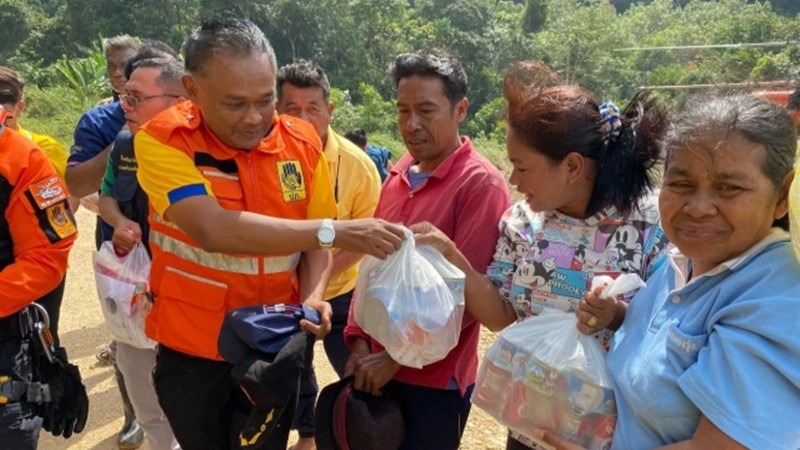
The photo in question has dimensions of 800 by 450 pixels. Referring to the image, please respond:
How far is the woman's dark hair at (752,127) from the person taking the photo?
1.48m

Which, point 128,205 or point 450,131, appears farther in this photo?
point 128,205

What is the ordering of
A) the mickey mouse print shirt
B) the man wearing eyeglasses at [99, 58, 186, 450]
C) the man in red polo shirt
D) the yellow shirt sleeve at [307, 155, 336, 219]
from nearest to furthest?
the mickey mouse print shirt < the man in red polo shirt < the yellow shirt sleeve at [307, 155, 336, 219] < the man wearing eyeglasses at [99, 58, 186, 450]

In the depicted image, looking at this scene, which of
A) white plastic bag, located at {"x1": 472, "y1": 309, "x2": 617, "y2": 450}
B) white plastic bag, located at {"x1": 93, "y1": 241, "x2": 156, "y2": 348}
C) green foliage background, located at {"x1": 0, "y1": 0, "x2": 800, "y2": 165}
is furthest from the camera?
green foliage background, located at {"x1": 0, "y1": 0, "x2": 800, "y2": 165}

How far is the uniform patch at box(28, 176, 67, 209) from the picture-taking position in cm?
263

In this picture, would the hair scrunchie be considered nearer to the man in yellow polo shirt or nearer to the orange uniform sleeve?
the man in yellow polo shirt

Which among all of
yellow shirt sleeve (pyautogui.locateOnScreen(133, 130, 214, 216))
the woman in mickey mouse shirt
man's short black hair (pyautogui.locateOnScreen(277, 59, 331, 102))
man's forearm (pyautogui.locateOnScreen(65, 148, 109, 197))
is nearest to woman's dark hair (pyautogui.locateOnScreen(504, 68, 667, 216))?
the woman in mickey mouse shirt

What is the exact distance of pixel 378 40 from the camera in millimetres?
48344

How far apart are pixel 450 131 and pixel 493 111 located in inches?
1270

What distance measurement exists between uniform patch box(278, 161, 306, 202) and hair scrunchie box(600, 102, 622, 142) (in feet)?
3.57

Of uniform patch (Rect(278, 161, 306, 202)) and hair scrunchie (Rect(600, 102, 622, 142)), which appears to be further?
uniform patch (Rect(278, 161, 306, 202))

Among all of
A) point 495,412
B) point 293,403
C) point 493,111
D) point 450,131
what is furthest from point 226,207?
point 493,111

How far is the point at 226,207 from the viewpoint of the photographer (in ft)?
7.88

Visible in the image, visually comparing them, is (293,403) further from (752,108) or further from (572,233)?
(752,108)

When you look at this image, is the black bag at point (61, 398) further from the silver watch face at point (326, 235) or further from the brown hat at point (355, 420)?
the silver watch face at point (326, 235)
